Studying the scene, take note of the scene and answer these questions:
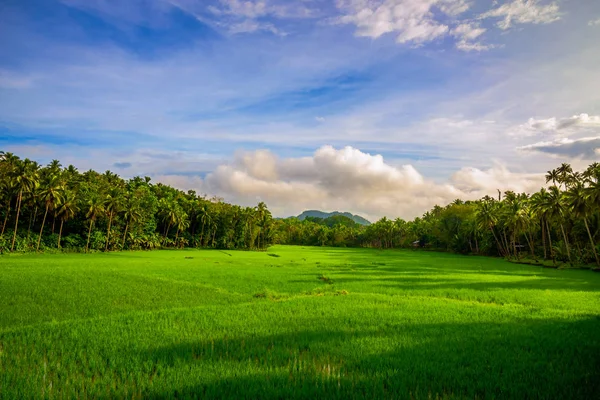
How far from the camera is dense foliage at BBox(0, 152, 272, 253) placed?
50.7 metres

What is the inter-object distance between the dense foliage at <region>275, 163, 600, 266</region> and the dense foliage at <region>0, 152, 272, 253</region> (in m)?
41.8

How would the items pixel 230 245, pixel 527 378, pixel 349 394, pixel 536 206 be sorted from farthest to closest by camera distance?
pixel 230 245 < pixel 536 206 < pixel 527 378 < pixel 349 394

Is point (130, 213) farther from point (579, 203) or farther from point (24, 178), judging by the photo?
point (579, 203)

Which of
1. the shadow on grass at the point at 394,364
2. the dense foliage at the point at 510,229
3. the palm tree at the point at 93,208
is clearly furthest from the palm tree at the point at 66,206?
the dense foliage at the point at 510,229

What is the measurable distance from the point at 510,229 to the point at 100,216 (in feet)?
242

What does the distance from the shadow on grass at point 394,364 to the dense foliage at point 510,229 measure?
37806 millimetres

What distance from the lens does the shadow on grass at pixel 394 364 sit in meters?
6.14

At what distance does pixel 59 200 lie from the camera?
51.4m

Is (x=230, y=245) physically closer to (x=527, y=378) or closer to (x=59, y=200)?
(x=59, y=200)

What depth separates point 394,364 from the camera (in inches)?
293

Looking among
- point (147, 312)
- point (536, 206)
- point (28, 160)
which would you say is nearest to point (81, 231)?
point (28, 160)

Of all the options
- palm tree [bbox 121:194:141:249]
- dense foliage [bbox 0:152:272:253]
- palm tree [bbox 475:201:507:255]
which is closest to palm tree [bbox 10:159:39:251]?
dense foliage [bbox 0:152:272:253]

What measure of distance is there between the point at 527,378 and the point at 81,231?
7099 centimetres

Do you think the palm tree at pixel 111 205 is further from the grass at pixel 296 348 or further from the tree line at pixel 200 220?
the grass at pixel 296 348
